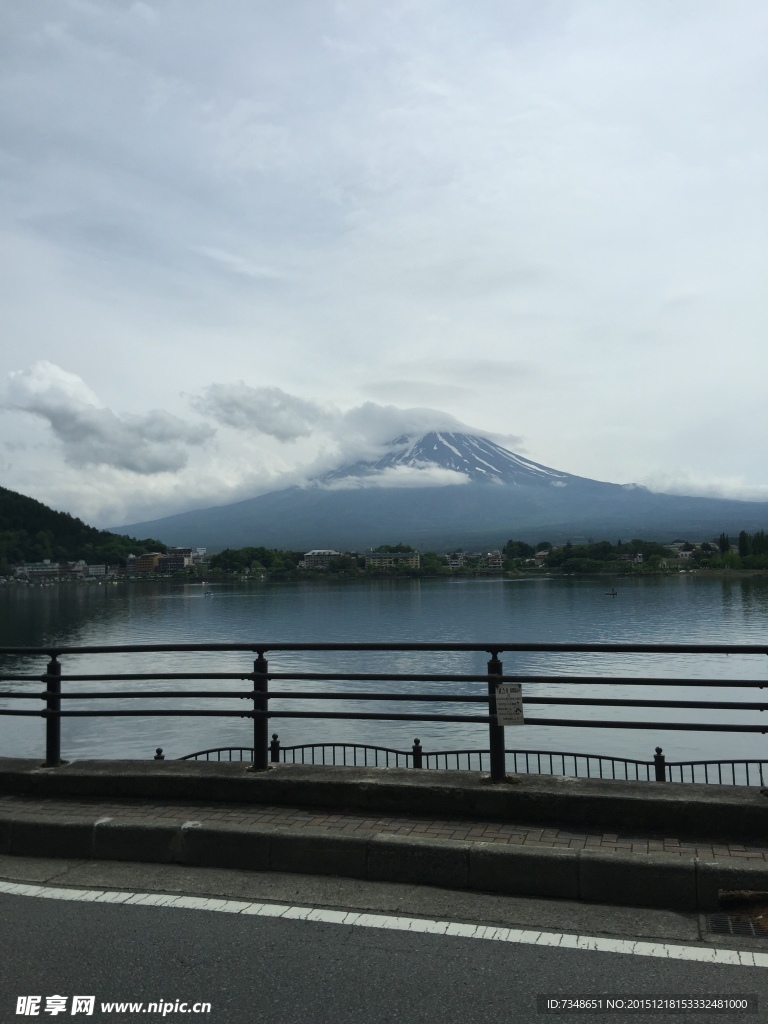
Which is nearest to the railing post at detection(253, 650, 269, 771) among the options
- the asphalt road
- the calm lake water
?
the asphalt road

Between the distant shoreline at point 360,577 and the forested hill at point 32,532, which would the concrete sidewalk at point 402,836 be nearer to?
the distant shoreline at point 360,577

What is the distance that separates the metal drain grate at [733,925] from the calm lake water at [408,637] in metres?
8.63

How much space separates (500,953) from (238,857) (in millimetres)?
2036

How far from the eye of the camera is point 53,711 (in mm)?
7105

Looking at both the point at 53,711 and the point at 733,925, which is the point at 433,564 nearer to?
the point at 53,711

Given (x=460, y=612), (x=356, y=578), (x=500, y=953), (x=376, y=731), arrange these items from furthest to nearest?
(x=356, y=578), (x=460, y=612), (x=376, y=731), (x=500, y=953)

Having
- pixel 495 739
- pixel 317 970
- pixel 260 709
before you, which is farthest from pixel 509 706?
pixel 317 970

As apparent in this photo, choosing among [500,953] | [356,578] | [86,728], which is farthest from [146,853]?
[356,578]

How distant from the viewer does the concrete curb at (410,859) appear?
4844 millimetres

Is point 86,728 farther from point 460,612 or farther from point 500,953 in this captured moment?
point 460,612

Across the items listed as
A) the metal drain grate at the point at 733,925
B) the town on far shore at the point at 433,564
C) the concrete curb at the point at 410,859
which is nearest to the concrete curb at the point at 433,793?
the concrete curb at the point at 410,859

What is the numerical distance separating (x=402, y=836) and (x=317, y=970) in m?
1.44

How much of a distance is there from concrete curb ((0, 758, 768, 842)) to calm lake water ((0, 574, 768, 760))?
7.58 metres

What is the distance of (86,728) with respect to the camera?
42.1 meters
